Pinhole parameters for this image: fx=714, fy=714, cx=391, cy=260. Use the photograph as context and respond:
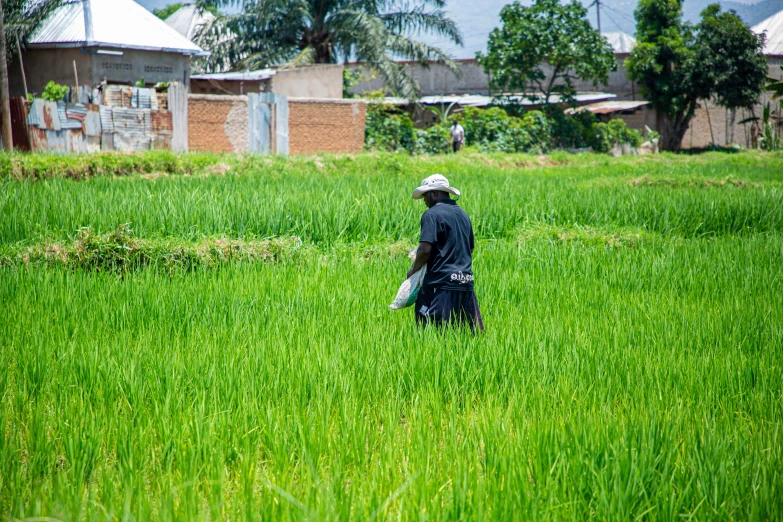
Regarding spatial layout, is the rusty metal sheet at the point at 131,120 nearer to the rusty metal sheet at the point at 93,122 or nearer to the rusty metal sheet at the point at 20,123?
the rusty metal sheet at the point at 93,122

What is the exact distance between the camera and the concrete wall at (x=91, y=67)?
17938 millimetres

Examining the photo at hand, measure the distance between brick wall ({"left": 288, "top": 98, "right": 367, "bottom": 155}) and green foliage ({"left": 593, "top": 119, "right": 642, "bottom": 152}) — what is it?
10.4 m

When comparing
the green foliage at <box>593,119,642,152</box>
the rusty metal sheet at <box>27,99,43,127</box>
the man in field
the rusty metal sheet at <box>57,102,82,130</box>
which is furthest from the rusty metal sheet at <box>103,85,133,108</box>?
the green foliage at <box>593,119,642,152</box>

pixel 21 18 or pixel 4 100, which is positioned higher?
pixel 21 18

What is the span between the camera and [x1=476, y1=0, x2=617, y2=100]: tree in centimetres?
2528

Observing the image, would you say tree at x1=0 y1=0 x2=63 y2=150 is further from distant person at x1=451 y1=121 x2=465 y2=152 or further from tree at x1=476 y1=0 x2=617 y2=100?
tree at x1=476 y1=0 x2=617 y2=100

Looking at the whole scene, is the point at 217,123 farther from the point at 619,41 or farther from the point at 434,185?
the point at 619,41

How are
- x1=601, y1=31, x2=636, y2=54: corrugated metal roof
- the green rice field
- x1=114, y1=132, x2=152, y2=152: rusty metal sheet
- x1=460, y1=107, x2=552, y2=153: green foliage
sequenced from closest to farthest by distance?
the green rice field
x1=114, y1=132, x2=152, y2=152: rusty metal sheet
x1=460, y1=107, x2=552, y2=153: green foliage
x1=601, y1=31, x2=636, y2=54: corrugated metal roof

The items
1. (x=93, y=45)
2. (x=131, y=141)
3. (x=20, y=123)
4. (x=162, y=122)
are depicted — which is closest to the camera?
(x=20, y=123)

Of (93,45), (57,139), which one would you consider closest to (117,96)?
(57,139)

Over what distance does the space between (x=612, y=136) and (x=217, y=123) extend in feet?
51.2

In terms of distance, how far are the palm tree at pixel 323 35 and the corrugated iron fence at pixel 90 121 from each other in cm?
887

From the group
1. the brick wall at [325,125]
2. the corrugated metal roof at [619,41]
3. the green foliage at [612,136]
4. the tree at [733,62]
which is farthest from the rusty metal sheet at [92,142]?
the corrugated metal roof at [619,41]

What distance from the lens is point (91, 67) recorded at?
17.8 m
